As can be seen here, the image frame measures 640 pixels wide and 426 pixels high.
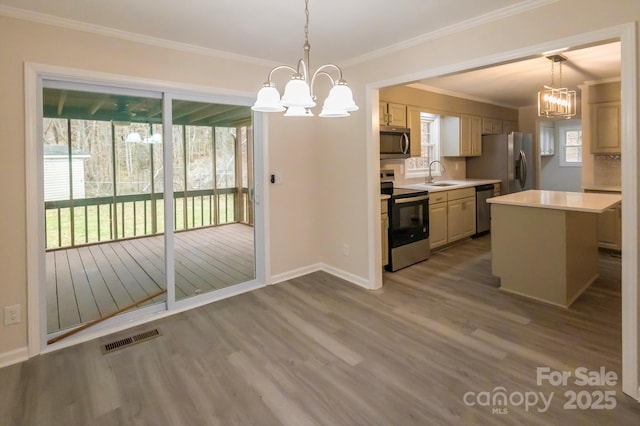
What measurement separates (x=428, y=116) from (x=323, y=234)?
3.05 meters

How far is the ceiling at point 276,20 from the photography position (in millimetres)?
2354

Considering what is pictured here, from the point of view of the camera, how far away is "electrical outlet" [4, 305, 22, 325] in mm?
2439

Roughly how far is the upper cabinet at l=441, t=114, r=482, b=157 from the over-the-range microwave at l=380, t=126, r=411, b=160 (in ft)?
5.16

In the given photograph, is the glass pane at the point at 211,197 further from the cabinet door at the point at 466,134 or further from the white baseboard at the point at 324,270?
the cabinet door at the point at 466,134

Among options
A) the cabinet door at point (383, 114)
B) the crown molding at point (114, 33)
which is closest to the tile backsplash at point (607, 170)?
the cabinet door at point (383, 114)

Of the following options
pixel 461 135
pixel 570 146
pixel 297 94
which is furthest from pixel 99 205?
pixel 570 146

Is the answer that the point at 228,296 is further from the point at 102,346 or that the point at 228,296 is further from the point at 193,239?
the point at 102,346

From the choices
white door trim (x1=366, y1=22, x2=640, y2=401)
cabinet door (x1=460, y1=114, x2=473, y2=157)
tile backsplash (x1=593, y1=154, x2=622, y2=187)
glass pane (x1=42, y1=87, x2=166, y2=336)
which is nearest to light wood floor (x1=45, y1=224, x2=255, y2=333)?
glass pane (x1=42, y1=87, x2=166, y2=336)

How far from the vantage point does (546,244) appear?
127 inches

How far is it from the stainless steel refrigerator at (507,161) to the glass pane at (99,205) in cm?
550

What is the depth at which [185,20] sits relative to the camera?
8.50 feet

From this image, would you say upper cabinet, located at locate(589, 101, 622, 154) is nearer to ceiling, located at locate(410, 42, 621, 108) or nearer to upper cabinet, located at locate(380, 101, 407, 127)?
ceiling, located at locate(410, 42, 621, 108)

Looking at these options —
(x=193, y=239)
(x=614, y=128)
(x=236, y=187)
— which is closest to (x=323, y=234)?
(x=236, y=187)

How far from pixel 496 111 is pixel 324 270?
190 inches
